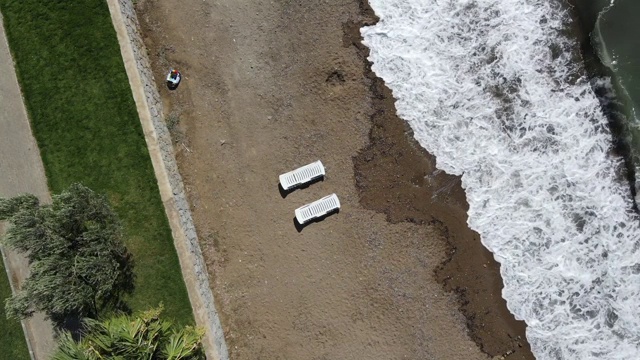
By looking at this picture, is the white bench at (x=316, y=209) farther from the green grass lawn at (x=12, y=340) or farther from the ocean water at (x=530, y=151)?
the green grass lawn at (x=12, y=340)

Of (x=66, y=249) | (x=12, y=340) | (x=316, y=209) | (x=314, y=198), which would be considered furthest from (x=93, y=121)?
(x=316, y=209)

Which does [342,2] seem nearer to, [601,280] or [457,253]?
[457,253]

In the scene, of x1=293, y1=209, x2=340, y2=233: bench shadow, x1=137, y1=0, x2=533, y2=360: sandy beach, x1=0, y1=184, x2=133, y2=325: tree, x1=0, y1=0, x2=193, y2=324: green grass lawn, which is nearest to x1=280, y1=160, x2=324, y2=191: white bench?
x1=137, y1=0, x2=533, y2=360: sandy beach

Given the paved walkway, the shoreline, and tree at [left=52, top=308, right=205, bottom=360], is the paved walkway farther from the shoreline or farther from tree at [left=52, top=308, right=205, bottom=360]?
the shoreline

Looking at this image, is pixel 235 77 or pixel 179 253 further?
pixel 235 77

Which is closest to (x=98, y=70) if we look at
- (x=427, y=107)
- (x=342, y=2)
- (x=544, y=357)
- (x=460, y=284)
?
(x=342, y=2)

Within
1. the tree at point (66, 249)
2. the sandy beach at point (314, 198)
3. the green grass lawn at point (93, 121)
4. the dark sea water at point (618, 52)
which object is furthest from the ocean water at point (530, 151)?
the tree at point (66, 249)

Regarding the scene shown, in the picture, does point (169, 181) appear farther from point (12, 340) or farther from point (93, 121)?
point (12, 340)
